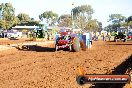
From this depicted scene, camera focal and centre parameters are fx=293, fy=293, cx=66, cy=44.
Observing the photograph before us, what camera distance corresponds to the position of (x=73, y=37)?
2080 centimetres

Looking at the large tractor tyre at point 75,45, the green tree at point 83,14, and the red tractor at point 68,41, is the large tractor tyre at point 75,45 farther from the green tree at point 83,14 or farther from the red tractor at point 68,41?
the green tree at point 83,14

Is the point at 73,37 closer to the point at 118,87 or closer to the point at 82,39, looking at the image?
the point at 82,39

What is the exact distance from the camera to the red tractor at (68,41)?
20.2 m

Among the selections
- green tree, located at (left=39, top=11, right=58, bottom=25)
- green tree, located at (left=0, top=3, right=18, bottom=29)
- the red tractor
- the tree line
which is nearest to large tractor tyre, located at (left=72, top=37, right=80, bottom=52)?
the red tractor

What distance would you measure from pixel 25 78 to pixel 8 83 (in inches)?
33.1

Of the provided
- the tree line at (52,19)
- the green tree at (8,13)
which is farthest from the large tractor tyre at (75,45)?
the green tree at (8,13)

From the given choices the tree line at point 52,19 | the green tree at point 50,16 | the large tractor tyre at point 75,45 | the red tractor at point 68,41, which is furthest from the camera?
the green tree at point 50,16

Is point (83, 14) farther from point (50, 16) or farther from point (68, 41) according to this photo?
point (68, 41)

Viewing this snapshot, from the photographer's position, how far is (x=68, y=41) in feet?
67.7

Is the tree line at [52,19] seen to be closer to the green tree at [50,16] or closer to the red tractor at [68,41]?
the green tree at [50,16]

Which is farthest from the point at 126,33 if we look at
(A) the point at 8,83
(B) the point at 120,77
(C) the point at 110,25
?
(C) the point at 110,25

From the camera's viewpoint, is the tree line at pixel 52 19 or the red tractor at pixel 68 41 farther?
the tree line at pixel 52 19

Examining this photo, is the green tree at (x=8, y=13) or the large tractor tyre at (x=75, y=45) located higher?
the green tree at (x=8, y=13)

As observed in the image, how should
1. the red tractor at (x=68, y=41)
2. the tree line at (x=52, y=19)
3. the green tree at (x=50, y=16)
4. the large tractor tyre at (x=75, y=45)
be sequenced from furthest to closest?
1. the green tree at (x=50, y=16)
2. the tree line at (x=52, y=19)
3. the red tractor at (x=68, y=41)
4. the large tractor tyre at (x=75, y=45)
